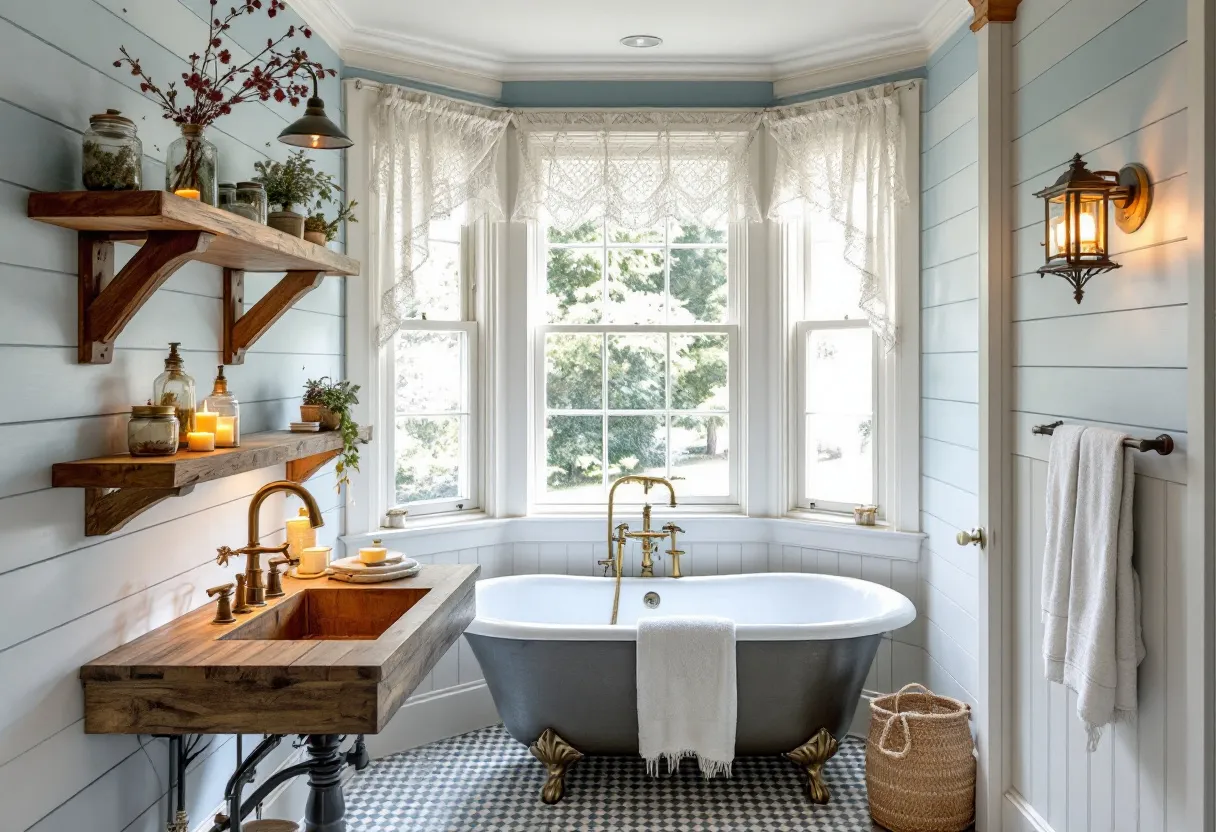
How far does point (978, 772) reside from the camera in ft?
9.62

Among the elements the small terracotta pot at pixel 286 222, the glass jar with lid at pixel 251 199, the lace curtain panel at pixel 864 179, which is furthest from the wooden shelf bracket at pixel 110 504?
the lace curtain panel at pixel 864 179

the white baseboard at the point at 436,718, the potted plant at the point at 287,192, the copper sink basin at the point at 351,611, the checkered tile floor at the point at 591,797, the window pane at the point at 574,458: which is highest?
the potted plant at the point at 287,192

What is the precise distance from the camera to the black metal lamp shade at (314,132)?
2359mm

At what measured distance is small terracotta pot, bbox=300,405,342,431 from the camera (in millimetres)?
2920

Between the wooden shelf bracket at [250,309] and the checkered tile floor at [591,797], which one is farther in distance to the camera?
the checkered tile floor at [591,797]

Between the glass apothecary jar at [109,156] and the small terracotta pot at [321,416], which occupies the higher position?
the glass apothecary jar at [109,156]

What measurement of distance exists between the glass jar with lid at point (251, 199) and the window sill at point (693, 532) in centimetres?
171

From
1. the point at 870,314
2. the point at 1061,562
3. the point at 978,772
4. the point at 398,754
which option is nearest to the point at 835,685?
the point at 978,772

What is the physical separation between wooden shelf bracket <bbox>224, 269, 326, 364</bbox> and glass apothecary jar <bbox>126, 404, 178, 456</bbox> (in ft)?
2.32

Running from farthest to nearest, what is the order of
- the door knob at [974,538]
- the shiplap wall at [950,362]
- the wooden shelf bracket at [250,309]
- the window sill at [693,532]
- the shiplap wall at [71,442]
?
the window sill at [693,532] → the shiplap wall at [950,362] → the door knob at [974,538] → the wooden shelf bracket at [250,309] → the shiplap wall at [71,442]

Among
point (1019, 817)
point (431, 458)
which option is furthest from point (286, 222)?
point (1019, 817)

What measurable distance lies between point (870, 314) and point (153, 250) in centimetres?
271

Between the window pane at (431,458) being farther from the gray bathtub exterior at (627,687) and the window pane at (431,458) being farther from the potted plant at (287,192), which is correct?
the potted plant at (287,192)

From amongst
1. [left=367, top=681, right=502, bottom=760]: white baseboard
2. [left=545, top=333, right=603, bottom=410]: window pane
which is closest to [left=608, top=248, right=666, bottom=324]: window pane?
[left=545, top=333, right=603, bottom=410]: window pane
